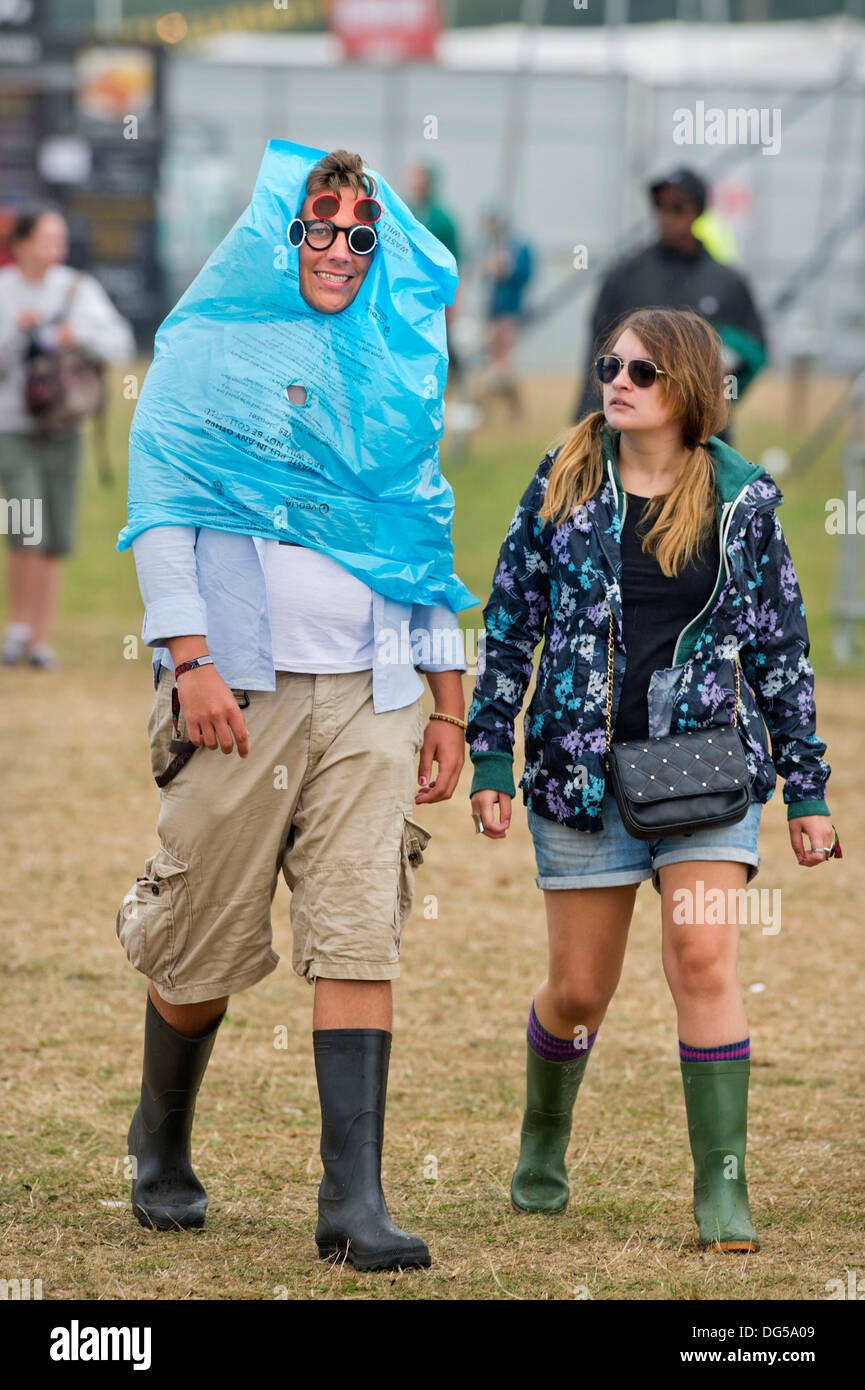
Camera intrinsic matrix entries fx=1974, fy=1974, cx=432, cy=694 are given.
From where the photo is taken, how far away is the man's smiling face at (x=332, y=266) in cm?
347

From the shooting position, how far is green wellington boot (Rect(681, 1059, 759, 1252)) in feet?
11.7

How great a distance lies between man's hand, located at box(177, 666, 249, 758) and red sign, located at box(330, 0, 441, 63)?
34061mm

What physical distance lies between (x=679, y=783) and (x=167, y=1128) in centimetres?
→ 119

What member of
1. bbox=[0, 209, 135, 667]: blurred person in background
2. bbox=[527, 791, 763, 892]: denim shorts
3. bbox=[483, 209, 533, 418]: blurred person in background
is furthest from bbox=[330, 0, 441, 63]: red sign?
bbox=[527, 791, 763, 892]: denim shorts

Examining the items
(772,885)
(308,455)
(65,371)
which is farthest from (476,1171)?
(65,371)

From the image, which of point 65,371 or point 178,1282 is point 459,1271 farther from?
point 65,371

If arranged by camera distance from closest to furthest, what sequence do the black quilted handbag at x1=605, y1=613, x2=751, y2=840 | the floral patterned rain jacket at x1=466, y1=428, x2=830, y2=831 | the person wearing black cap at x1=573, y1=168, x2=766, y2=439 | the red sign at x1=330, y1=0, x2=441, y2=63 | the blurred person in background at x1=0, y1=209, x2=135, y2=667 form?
the black quilted handbag at x1=605, y1=613, x2=751, y2=840 → the floral patterned rain jacket at x1=466, y1=428, x2=830, y2=831 → the person wearing black cap at x1=573, y1=168, x2=766, y2=439 → the blurred person in background at x1=0, y1=209, x2=135, y2=667 → the red sign at x1=330, y1=0, x2=441, y2=63

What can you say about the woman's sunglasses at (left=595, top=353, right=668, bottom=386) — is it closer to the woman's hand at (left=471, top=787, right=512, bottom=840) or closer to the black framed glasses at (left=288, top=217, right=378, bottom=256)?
the black framed glasses at (left=288, top=217, right=378, bottom=256)

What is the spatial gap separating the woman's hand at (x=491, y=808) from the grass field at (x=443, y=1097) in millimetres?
766

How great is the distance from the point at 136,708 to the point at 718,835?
248 inches

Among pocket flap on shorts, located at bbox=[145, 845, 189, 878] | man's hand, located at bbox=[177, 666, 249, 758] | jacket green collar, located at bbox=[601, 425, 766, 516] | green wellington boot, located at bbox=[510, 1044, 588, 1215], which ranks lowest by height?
green wellington boot, located at bbox=[510, 1044, 588, 1215]

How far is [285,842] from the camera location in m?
3.56

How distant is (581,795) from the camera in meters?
3.57

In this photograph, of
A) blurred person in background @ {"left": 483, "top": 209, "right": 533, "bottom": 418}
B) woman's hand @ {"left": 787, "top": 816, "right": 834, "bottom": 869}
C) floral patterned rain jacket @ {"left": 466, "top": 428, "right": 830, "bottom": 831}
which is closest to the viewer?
floral patterned rain jacket @ {"left": 466, "top": 428, "right": 830, "bottom": 831}
